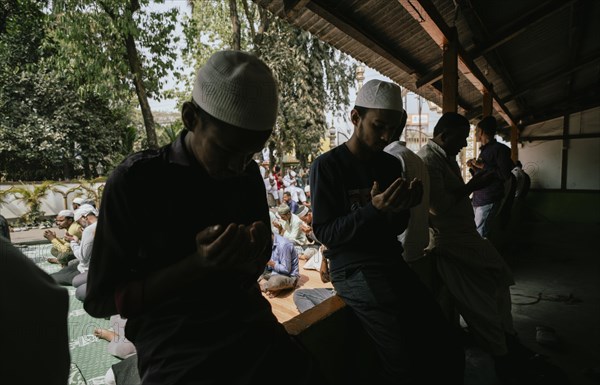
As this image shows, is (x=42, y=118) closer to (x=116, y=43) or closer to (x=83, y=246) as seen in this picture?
(x=116, y=43)

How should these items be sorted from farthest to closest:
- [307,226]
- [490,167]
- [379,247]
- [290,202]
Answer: [290,202] → [307,226] → [490,167] → [379,247]

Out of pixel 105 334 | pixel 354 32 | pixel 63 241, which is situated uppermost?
pixel 354 32

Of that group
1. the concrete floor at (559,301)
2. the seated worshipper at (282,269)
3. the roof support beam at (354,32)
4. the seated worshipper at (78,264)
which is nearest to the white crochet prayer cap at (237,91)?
the roof support beam at (354,32)

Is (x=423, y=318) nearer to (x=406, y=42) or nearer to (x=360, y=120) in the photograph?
(x=360, y=120)

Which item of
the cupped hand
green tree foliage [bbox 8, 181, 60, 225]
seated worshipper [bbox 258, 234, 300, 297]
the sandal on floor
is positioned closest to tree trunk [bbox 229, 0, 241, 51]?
seated worshipper [bbox 258, 234, 300, 297]

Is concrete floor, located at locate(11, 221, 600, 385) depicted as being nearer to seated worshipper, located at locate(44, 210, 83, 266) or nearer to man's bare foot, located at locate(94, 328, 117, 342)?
man's bare foot, located at locate(94, 328, 117, 342)

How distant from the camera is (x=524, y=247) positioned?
23.0ft

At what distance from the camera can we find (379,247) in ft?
5.89

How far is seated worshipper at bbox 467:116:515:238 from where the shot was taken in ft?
14.9

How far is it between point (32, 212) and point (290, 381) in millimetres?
14481

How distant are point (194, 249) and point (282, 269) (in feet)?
18.6

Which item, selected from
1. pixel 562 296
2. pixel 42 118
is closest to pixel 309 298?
pixel 562 296

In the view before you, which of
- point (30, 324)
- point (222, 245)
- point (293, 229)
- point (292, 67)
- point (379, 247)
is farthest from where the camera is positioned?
point (292, 67)

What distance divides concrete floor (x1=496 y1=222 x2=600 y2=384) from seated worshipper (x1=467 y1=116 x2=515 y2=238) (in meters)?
1.04
